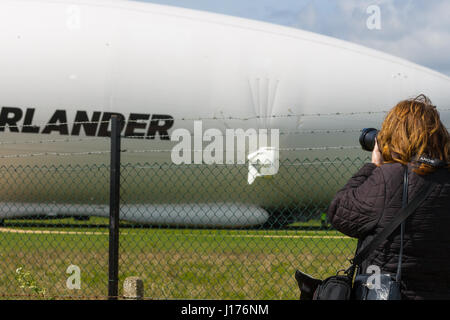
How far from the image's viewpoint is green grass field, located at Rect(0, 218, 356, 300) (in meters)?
5.59

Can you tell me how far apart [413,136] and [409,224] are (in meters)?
0.37

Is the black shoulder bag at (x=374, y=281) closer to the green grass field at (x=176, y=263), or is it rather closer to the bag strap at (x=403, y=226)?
the bag strap at (x=403, y=226)

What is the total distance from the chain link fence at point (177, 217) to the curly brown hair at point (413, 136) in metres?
4.58

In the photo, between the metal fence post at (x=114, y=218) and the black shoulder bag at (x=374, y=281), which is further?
the metal fence post at (x=114, y=218)

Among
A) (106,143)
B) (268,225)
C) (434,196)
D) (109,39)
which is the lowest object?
(268,225)

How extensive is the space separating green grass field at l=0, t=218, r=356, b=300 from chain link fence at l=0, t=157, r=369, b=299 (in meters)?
0.03

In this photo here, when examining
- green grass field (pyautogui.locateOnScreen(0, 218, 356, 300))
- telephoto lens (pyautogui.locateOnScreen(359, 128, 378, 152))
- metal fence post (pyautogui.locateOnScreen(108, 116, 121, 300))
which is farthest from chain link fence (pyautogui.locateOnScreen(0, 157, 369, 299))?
telephoto lens (pyautogui.locateOnScreen(359, 128, 378, 152))

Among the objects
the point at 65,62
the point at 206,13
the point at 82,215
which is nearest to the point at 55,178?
the point at 82,215

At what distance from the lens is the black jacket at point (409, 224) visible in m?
2.23

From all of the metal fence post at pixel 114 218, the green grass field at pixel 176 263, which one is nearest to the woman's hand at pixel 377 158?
the metal fence post at pixel 114 218

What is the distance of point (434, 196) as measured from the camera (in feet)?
7.30
